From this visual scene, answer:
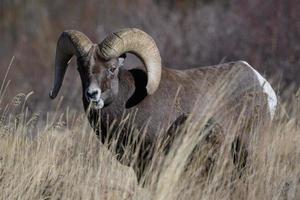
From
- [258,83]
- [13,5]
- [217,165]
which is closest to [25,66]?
[13,5]

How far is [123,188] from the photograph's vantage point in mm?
6242

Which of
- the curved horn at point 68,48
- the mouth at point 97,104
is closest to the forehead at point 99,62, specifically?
the curved horn at point 68,48

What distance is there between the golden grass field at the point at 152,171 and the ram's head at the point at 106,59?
15.1 inches

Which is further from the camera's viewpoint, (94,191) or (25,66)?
(25,66)

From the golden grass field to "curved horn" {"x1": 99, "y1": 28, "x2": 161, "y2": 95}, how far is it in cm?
66

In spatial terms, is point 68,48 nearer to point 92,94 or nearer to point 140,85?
point 140,85

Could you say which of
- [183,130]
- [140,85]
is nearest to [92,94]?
[140,85]

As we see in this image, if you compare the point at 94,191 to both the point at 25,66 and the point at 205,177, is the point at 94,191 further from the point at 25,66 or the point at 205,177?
the point at 25,66

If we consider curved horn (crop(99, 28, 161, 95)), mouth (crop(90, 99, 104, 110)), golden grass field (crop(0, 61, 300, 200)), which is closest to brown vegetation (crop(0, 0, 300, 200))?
golden grass field (crop(0, 61, 300, 200))

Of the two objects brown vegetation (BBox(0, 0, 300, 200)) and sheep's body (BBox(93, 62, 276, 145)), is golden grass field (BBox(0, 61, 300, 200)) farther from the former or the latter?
sheep's body (BBox(93, 62, 276, 145))

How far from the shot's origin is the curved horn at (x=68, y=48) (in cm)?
785

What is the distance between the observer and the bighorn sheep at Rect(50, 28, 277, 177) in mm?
7629

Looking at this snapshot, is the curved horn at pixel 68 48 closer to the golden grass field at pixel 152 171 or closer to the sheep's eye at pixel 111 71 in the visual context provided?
the sheep's eye at pixel 111 71

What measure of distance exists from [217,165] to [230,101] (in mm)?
1743
